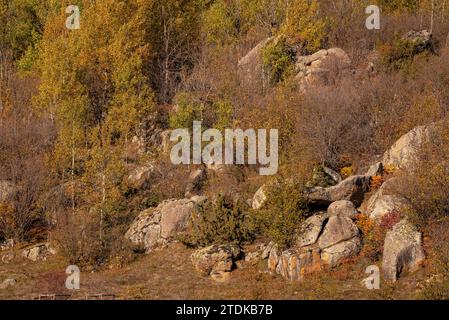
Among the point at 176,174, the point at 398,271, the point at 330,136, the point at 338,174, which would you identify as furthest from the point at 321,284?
the point at 176,174

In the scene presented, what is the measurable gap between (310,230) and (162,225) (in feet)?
24.1

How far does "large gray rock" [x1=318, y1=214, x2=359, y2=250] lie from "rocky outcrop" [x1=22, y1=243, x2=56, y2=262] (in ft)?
40.6

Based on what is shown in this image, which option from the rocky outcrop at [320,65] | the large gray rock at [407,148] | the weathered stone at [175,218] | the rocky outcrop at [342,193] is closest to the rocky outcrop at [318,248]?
the rocky outcrop at [342,193]

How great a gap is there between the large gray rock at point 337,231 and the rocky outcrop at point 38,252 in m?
12.4

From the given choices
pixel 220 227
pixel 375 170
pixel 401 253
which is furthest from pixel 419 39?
pixel 401 253

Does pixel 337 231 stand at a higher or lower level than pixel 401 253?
higher

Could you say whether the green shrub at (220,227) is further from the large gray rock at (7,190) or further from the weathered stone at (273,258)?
the large gray rock at (7,190)

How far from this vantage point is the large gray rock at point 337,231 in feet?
80.0

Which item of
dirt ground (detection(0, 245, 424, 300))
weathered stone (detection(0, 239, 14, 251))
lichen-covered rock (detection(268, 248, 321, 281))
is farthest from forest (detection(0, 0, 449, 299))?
dirt ground (detection(0, 245, 424, 300))

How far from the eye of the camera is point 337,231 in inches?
965

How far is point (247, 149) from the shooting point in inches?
1334

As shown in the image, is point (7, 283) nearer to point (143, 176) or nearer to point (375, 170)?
point (143, 176)

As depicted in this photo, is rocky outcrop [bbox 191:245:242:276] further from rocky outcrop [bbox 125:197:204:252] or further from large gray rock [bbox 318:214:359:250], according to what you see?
large gray rock [bbox 318:214:359:250]

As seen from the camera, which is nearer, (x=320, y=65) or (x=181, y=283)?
(x=181, y=283)
